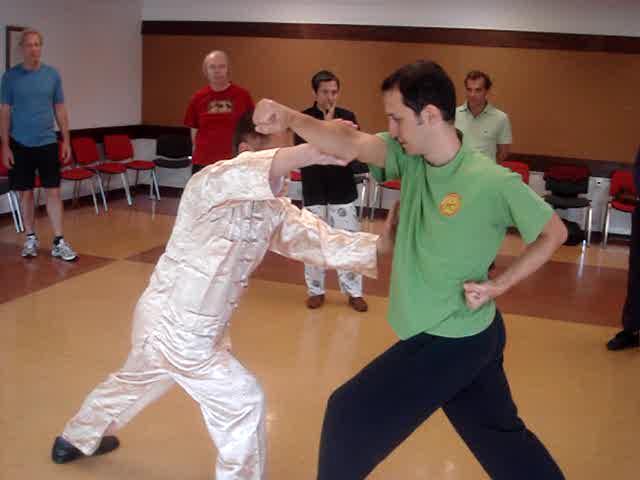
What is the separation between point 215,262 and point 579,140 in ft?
22.0

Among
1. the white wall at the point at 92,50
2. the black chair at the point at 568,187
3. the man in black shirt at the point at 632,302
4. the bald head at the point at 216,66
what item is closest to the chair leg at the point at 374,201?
the black chair at the point at 568,187

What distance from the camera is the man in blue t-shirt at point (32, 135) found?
5.60 meters

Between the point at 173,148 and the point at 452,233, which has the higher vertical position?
the point at 452,233

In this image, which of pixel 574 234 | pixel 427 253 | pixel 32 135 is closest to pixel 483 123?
pixel 574 234

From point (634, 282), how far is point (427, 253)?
8.86ft

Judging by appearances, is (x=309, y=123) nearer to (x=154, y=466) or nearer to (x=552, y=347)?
(x=154, y=466)

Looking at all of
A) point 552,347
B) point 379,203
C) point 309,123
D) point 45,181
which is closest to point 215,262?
point 309,123

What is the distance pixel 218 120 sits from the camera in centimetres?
540

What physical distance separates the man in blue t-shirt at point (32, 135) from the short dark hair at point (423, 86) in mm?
4478

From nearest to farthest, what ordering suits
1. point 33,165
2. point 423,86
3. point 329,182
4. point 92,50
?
point 423,86 → point 329,182 → point 33,165 → point 92,50

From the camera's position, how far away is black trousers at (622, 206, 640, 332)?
398 centimetres

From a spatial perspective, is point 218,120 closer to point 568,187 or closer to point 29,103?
point 29,103

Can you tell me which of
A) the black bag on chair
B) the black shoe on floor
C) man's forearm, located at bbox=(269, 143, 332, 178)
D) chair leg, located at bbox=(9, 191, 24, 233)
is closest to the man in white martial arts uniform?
man's forearm, located at bbox=(269, 143, 332, 178)

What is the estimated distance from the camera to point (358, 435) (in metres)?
1.84
